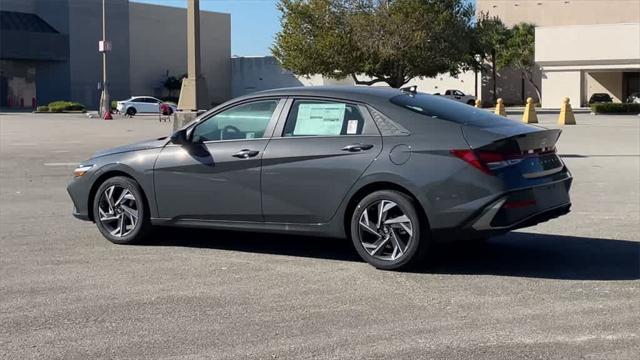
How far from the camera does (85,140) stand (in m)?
27.0

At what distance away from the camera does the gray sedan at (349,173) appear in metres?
7.01

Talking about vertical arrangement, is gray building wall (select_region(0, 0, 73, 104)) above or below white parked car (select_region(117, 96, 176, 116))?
above

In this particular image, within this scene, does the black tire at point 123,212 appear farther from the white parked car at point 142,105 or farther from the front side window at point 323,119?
the white parked car at point 142,105

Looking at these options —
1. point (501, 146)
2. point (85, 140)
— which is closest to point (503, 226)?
point (501, 146)

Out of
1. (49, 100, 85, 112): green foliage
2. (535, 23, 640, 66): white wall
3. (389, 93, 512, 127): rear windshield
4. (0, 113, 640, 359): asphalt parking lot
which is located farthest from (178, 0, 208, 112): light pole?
(535, 23, 640, 66): white wall

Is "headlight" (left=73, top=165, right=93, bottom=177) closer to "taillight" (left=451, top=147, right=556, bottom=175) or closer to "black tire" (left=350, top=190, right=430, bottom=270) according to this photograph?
"black tire" (left=350, top=190, right=430, bottom=270)

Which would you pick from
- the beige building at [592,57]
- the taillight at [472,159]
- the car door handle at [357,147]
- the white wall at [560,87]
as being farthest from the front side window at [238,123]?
the white wall at [560,87]

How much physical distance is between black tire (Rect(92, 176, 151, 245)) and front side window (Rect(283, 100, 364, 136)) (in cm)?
175

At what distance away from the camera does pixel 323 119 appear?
25.2 feet

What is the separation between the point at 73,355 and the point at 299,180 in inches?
117

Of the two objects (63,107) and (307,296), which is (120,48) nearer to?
(63,107)

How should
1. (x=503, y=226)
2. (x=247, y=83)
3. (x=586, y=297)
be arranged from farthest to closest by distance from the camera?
(x=247, y=83), (x=503, y=226), (x=586, y=297)

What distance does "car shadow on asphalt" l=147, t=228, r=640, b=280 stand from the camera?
24.2 ft

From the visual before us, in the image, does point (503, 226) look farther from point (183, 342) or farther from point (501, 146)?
point (183, 342)
